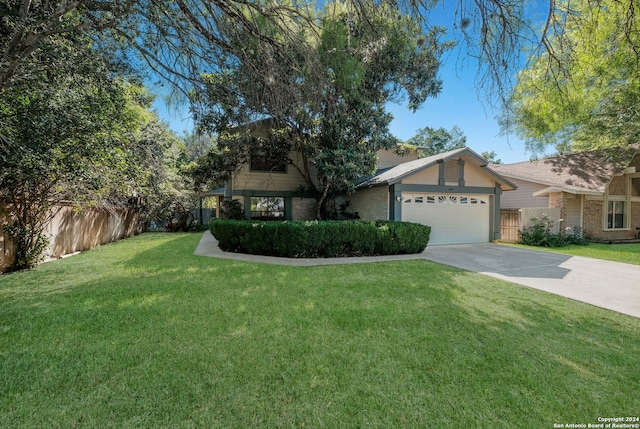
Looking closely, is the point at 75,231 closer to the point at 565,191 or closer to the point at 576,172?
the point at 565,191

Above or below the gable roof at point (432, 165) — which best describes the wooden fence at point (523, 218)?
below

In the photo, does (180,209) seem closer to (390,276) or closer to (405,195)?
(405,195)

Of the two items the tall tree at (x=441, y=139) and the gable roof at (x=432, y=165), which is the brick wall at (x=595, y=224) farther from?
the tall tree at (x=441, y=139)

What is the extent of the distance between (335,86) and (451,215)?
8.08 metres

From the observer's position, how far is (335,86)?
829 centimetres

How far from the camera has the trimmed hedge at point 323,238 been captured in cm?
898

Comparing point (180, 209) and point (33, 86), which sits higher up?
point (33, 86)

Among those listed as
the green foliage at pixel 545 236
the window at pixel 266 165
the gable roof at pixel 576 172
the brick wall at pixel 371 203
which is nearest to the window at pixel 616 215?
the gable roof at pixel 576 172

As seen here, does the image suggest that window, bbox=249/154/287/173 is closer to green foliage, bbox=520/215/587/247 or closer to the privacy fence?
the privacy fence

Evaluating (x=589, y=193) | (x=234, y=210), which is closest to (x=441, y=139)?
(x=589, y=193)

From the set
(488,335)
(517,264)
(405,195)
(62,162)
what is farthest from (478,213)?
(62,162)

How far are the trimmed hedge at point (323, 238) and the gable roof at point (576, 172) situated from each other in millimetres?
9147

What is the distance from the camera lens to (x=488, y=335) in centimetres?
365

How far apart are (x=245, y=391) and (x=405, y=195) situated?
10.6 m
